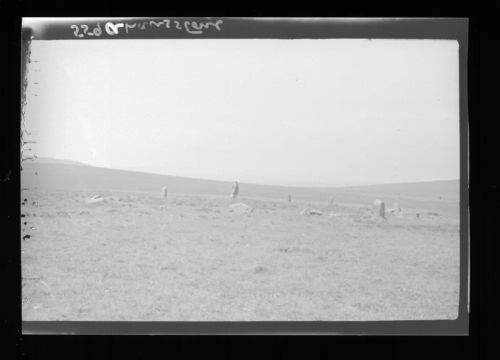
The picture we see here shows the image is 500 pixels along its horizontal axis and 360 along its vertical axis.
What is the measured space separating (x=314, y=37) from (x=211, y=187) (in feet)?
2.24

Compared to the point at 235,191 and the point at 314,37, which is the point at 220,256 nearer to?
the point at 235,191

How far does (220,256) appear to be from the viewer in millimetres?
1547

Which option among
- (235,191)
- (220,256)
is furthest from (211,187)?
(220,256)

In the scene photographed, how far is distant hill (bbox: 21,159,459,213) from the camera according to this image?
1.54 meters

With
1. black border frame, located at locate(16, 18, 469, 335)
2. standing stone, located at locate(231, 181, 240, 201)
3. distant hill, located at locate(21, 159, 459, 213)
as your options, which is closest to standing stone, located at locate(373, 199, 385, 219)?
distant hill, located at locate(21, 159, 459, 213)

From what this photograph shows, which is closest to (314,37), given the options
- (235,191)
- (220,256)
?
(235,191)

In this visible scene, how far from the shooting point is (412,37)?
1546 mm

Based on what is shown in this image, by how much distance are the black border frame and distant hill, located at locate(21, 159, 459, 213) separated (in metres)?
0.15

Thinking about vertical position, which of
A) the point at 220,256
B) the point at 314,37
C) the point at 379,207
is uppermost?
the point at 314,37

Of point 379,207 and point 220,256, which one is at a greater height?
point 379,207

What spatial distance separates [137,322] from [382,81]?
50.6 inches

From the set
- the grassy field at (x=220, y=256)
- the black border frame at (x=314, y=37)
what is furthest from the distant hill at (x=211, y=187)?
the black border frame at (x=314, y=37)

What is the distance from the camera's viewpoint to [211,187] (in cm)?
156
